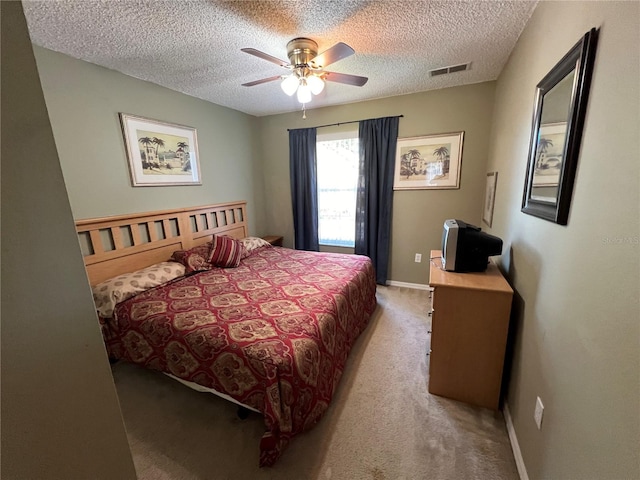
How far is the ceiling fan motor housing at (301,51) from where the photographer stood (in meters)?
1.95

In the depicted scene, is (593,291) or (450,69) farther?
(450,69)

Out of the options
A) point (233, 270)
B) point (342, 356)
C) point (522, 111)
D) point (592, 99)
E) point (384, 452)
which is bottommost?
point (384, 452)

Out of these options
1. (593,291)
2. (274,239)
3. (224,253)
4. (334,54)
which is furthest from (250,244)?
(593,291)

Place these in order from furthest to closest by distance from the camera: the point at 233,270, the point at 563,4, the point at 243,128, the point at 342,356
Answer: the point at 243,128 → the point at 233,270 → the point at 342,356 → the point at 563,4

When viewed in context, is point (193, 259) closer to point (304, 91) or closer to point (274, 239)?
point (274, 239)

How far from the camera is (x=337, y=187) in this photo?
12.8 ft

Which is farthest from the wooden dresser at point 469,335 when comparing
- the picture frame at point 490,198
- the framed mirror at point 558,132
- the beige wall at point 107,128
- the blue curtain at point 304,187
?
the beige wall at point 107,128

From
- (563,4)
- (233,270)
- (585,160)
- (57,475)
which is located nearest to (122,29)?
(233,270)

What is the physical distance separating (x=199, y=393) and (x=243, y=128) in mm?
3524

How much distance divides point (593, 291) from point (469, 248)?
1032 mm

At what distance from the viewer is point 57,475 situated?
1.89 ft

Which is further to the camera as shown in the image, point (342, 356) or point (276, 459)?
point (342, 356)

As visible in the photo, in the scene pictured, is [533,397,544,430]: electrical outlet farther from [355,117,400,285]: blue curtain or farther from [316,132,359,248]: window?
[316,132,359,248]: window

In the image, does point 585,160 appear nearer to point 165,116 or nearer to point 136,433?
point 136,433
